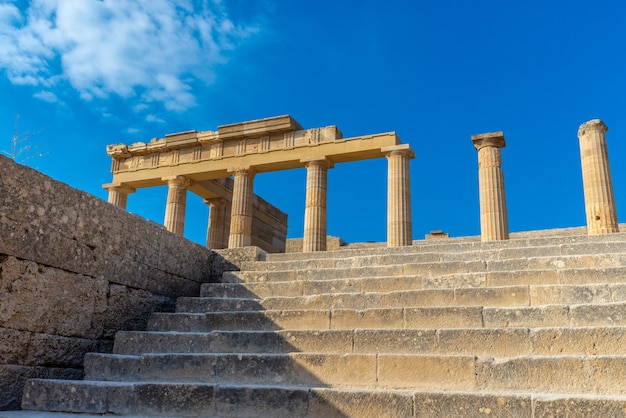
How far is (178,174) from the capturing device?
2245cm

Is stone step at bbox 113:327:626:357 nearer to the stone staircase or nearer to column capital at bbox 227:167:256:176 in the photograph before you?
the stone staircase

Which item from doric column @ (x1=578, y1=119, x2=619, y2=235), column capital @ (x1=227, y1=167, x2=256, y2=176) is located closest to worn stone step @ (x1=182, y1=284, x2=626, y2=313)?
doric column @ (x1=578, y1=119, x2=619, y2=235)

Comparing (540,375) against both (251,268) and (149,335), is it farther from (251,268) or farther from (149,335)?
(251,268)

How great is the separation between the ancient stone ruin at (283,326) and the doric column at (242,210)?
11988 millimetres

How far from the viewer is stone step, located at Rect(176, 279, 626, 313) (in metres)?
5.46

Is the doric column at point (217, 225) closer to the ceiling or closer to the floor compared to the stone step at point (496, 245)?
closer to the ceiling

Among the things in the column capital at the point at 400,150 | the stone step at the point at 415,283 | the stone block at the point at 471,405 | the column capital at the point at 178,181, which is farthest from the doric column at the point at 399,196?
the stone block at the point at 471,405

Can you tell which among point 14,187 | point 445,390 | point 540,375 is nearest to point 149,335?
point 14,187

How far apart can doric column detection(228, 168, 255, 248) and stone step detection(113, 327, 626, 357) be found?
1443 cm

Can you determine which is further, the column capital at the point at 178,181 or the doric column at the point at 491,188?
the column capital at the point at 178,181

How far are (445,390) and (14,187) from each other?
173 inches

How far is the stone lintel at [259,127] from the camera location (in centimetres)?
2089

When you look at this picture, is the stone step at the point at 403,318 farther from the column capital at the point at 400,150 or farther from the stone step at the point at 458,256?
the column capital at the point at 400,150

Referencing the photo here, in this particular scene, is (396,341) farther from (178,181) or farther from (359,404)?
(178,181)
